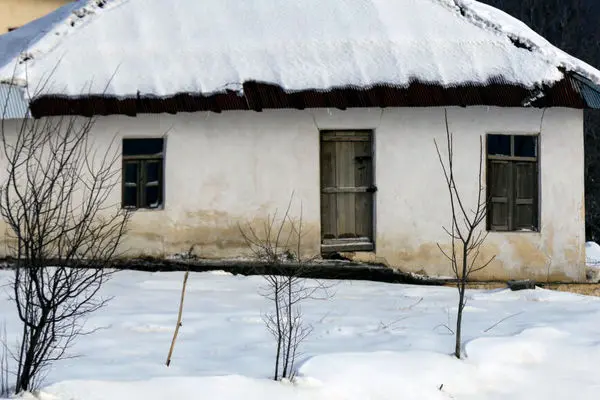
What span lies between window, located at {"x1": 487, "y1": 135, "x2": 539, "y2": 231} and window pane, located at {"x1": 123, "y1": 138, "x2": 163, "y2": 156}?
4.33 meters

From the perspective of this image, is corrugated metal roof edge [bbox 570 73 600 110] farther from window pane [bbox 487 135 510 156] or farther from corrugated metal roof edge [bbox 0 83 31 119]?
corrugated metal roof edge [bbox 0 83 31 119]

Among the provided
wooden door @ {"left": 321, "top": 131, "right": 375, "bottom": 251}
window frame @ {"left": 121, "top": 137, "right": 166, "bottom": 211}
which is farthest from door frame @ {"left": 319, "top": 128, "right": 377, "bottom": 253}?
window frame @ {"left": 121, "top": 137, "right": 166, "bottom": 211}

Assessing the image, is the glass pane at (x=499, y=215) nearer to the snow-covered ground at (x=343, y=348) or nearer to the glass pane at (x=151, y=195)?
the snow-covered ground at (x=343, y=348)

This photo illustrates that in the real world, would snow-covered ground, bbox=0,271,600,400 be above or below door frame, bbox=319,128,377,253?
below

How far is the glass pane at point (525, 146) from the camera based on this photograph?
444 inches

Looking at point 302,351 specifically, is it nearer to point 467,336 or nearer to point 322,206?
point 467,336

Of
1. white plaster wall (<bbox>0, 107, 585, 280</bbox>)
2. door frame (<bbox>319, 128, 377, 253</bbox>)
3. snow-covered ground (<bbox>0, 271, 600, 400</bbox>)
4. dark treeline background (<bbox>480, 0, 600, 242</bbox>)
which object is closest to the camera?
snow-covered ground (<bbox>0, 271, 600, 400</bbox>)


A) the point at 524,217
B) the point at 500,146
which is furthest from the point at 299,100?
the point at 524,217

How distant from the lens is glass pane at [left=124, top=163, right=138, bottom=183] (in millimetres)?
11156

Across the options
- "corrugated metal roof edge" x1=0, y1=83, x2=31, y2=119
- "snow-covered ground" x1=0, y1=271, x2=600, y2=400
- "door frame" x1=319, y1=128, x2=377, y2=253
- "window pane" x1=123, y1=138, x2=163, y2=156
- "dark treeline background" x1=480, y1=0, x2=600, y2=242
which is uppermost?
"dark treeline background" x1=480, y1=0, x2=600, y2=242

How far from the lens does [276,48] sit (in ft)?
36.6

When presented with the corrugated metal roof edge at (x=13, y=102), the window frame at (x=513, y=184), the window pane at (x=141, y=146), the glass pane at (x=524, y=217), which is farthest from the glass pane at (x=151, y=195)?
the glass pane at (x=524, y=217)

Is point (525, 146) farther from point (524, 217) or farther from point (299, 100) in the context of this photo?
point (299, 100)

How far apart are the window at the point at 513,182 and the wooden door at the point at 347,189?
5.23 ft
